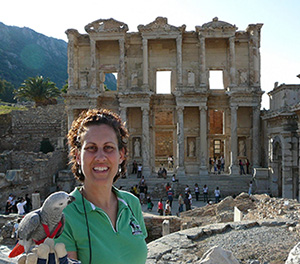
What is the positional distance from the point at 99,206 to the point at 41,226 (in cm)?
61

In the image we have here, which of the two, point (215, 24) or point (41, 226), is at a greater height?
point (215, 24)

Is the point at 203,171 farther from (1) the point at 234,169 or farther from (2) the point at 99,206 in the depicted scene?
(2) the point at 99,206

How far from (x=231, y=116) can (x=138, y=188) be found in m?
8.74

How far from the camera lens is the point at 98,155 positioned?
2.55 m

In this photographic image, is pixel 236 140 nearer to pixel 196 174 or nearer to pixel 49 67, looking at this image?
pixel 196 174

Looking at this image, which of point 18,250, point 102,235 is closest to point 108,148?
point 102,235

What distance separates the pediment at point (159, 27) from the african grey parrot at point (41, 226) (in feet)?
80.1

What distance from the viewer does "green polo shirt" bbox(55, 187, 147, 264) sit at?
233 cm

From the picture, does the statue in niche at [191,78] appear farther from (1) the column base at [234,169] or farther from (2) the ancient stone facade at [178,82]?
(1) the column base at [234,169]

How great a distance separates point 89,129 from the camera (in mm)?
2641

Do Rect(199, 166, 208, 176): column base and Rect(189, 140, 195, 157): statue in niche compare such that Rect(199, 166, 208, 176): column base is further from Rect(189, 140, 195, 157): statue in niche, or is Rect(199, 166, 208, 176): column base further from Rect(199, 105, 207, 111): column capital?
Rect(199, 105, 207, 111): column capital

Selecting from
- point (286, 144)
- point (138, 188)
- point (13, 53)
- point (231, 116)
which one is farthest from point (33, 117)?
point (13, 53)

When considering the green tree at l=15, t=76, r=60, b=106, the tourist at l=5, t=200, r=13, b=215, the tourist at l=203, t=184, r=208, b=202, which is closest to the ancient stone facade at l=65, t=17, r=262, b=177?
the tourist at l=203, t=184, r=208, b=202

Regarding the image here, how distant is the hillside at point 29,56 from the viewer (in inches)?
3605
